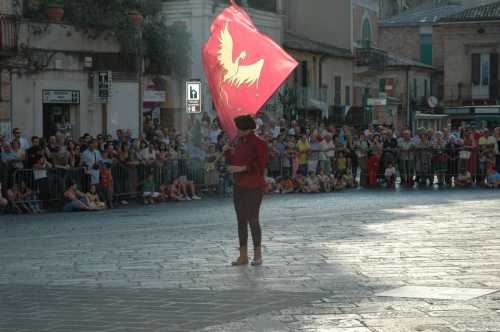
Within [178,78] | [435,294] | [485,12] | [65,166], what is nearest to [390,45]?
[485,12]

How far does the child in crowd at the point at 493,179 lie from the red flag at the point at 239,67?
16.6 m

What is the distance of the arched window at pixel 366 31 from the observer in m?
66.4

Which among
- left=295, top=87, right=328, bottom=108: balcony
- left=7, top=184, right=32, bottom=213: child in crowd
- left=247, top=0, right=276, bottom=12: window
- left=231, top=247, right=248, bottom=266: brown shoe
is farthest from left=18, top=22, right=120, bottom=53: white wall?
left=231, top=247, right=248, bottom=266: brown shoe

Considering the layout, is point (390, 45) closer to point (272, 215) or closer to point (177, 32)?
point (177, 32)

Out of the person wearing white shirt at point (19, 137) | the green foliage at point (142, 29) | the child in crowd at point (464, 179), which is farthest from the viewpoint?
the green foliage at point (142, 29)

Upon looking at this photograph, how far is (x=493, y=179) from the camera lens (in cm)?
3291

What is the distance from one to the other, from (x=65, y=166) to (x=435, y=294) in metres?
15.4

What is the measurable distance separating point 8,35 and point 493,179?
1398cm

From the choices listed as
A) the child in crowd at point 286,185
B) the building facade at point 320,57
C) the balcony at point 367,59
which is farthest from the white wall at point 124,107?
the balcony at point 367,59

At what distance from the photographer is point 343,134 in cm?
3516

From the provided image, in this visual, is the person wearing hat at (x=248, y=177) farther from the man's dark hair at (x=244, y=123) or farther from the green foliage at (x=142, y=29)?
the green foliage at (x=142, y=29)

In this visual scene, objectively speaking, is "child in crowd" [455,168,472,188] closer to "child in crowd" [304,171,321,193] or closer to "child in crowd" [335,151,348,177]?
"child in crowd" [335,151,348,177]

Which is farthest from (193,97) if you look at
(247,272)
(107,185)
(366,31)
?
(366,31)

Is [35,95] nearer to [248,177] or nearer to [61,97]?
[61,97]
